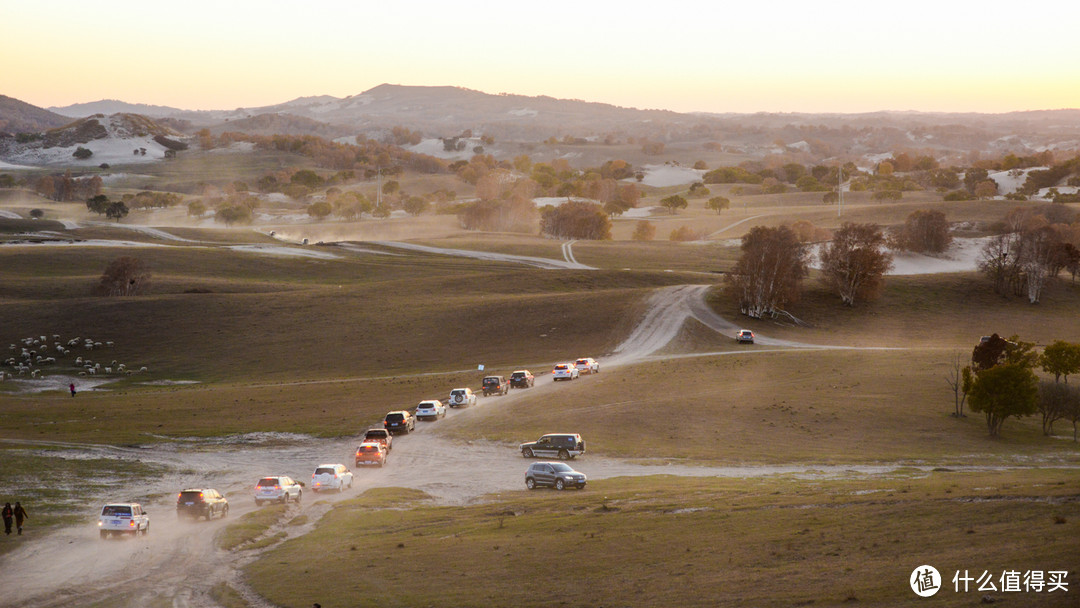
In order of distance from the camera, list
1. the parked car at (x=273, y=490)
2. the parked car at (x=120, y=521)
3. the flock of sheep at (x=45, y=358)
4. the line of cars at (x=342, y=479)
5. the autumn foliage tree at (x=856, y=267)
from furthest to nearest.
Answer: the autumn foliage tree at (x=856, y=267) < the flock of sheep at (x=45, y=358) < the parked car at (x=273, y=490) < the line of cars at (x=342, y=479) < the parked car at (x=120, y=521)

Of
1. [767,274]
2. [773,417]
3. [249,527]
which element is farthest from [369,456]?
[767,274]

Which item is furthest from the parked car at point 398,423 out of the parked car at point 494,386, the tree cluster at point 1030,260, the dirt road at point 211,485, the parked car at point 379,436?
the tree cluster at point 1030,260

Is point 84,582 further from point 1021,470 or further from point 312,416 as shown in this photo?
point 1021,470

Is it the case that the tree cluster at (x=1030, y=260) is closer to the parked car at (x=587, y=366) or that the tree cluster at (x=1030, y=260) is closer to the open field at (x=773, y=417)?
the open field at (x=773, y=417)

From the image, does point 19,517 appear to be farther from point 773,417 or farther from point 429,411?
point 773,417
